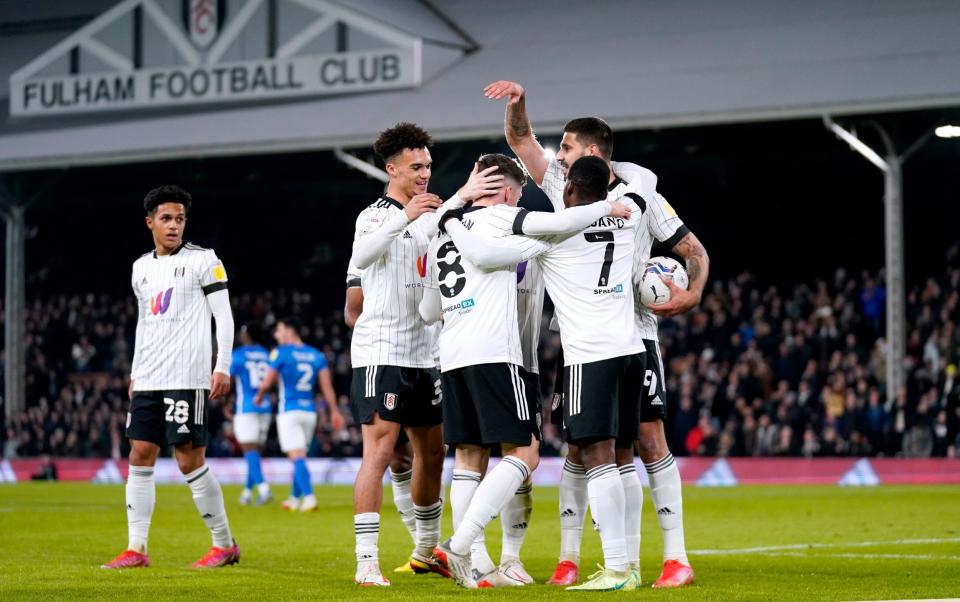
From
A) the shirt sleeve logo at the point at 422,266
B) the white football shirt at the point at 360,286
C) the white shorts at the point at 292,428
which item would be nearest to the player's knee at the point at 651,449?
the white football shirt at the point at 360,286

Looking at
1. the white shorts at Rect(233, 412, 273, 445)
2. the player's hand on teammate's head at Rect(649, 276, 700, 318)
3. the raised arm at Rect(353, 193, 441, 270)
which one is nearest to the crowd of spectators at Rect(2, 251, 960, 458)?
the white shorts at Rect(233, 412, 273, 445)

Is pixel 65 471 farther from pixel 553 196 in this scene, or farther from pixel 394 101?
pixel 553 196

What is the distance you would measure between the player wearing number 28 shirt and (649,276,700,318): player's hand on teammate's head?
2932 millimetres

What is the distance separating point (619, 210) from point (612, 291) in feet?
1.40

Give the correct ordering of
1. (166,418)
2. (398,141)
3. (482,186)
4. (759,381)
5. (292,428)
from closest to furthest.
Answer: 1. (482,186)
2. (398,141)
3. (166,418)
4. (292,428)
5. (759,381)

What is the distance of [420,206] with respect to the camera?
8078 mm

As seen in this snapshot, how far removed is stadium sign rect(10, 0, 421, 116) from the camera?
30.2 metres

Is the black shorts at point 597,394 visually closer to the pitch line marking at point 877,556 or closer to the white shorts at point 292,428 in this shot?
the pitch line marking at point 877,556

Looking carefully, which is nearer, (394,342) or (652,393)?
(652,393)

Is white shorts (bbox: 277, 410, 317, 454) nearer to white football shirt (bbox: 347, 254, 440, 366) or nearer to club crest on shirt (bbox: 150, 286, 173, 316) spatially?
club crest on shirt (bbox: 150, 286, 173, 316)

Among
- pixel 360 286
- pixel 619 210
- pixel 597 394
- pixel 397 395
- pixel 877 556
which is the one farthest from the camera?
pixel 877 556

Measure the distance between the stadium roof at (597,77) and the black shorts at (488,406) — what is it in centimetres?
1706

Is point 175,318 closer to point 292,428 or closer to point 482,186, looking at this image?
point 482,186

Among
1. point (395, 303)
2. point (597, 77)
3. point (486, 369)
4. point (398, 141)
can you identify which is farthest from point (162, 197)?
point (597, 77)
